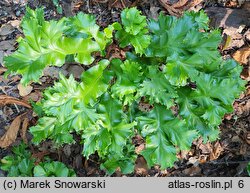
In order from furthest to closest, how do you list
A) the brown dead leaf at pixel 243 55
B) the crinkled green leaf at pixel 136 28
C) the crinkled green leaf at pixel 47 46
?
the brown dead leaf at pixel 243 55 < the crinkled green leaf at pixel 136 28 < the crinkled green leaf at pixel 47 46

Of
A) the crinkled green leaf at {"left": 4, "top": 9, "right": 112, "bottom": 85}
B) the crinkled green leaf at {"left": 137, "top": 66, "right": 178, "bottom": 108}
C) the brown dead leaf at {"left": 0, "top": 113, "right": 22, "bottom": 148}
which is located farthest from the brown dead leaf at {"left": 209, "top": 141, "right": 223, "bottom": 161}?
the brown dead leaf at {"left": 0, "top": 113, "right": 22, "bottom": 148}

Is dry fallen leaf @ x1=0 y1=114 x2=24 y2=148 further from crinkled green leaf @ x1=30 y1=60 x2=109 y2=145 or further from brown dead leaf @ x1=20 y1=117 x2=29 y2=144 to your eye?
crinkled green leaf @ x1=30 y1=60 x2=109 y2=145

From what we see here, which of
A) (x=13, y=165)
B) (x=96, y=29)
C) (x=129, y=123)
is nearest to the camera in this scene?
(x=96, y=29)

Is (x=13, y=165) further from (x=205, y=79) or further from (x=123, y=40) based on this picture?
(x=205, y=79)

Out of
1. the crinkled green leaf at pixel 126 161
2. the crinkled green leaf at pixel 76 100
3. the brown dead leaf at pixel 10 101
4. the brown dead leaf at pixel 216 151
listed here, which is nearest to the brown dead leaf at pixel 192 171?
the brown dead leaf at pixel 216 151

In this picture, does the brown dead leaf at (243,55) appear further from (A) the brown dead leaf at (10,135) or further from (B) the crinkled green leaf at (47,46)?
(A) the brown dead leaf at (10,135)

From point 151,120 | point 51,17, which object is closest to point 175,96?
point 151,120

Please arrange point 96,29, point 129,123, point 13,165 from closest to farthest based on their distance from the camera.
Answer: point 96,29 < point 129,123 < point 13,165
